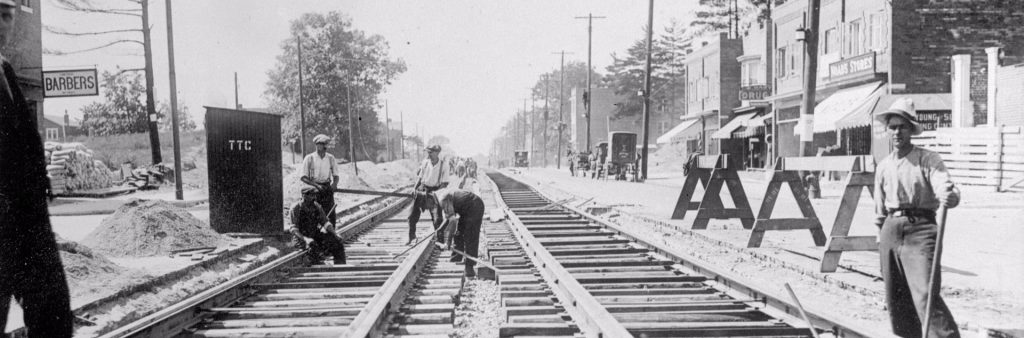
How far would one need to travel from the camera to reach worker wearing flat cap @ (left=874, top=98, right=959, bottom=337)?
454 centimetres

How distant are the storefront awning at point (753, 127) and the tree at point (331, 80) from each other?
1181 inches

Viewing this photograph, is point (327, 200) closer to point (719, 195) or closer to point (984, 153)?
point (719, 195)

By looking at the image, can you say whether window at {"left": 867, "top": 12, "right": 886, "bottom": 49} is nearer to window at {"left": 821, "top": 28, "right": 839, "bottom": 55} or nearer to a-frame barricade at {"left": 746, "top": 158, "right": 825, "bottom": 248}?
window at {"left": 821, "top": 28, "right": 839, "bottom": 55}

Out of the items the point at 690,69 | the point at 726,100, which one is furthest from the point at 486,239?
the point at 690,69

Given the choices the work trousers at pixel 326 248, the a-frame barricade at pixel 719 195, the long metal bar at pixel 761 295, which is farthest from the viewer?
the a-frame barricade at pixel 719 195

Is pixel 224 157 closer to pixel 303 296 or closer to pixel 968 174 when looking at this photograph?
pixel 303 296

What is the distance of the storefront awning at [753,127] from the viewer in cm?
3841

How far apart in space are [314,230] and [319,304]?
124 inches

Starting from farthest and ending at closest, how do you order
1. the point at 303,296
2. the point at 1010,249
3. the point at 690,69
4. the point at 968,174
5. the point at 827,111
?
the point at 690,69
the point at 827,111
the point at 968,174
the point at 1010,249
the point at 303,296

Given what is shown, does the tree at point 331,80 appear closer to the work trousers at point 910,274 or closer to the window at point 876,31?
the window at point 876,31

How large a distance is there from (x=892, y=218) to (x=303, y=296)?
4805 mm

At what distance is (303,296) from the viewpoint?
686 cm

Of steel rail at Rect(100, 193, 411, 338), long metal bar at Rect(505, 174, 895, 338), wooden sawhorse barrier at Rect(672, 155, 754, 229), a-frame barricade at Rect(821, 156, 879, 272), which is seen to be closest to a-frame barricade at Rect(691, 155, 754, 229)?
wooden sawhorse barrier at Rect(672, 155, 754, 229)

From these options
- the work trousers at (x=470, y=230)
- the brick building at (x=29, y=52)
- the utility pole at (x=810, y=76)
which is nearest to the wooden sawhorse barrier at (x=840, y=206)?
the work trousers at (x=470, y=230)
